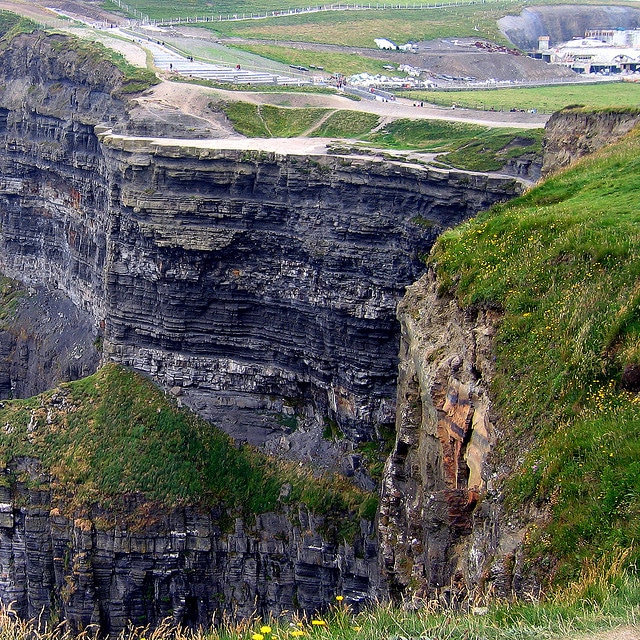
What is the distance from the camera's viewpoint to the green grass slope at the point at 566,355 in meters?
17.0

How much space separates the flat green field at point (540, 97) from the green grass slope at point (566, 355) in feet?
153

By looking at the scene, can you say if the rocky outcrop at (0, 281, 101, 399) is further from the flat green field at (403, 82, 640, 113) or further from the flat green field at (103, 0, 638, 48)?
the flat green field at (103, 0, 638, 48)

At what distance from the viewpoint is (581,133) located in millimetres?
47469

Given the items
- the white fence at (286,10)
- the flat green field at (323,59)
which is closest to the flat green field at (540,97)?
the flat green field at (323,59)

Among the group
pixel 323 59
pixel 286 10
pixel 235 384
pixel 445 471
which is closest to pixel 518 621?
pixel 445 471

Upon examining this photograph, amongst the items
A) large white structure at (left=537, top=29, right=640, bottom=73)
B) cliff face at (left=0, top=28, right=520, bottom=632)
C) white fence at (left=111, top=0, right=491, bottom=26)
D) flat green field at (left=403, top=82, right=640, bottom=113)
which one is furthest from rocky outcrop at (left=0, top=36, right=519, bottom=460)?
large white structure at (left=537, top=29, right=640, bottom=73)

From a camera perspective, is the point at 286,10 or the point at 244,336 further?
the point at 286,10

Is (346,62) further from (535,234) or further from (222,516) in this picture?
(535,234)

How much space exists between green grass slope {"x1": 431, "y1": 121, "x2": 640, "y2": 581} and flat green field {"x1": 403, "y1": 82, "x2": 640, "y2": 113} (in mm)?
46665

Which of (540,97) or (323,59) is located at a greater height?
(323,59)

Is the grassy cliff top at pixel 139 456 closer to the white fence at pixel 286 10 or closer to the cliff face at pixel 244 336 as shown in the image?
the cliff face at pixel 244 336

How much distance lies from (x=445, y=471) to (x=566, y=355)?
4.64m

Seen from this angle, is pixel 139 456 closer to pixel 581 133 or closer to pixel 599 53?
pixel 581 133

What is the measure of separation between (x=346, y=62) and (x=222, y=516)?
222 feet
